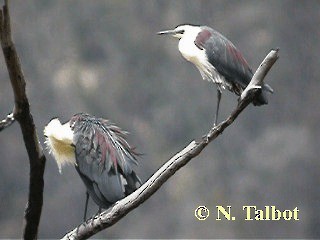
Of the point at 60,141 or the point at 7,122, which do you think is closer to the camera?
the point at 7,122

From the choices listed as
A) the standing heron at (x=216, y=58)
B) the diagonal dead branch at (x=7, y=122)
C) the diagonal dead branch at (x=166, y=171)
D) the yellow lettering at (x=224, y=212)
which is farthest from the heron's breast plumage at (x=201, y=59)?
the yellow lettering at (x=224, y=212)

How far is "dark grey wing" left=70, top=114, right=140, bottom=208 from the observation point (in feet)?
7.12

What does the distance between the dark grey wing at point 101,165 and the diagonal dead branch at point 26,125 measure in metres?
0.21

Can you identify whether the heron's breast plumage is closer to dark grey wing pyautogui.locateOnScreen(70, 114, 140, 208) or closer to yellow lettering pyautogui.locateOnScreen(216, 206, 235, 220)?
dark grey wing pyautogui.locateOnScreen(70, 114, 140, 208)

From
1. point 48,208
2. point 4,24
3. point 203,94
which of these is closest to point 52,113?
point 48,208

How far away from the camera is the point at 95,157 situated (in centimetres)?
220

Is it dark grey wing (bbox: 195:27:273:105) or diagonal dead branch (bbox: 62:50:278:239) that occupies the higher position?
dark grey wing (bbox: 195:27:273:105)

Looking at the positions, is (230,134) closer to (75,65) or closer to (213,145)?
(213,145)

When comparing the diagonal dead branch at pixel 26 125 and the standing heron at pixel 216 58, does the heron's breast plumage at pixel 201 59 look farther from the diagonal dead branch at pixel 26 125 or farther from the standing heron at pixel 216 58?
the diagonal dead branch at pixel 26 125

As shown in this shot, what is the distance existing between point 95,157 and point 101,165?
1.1 inches

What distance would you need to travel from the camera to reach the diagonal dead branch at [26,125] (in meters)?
1.73

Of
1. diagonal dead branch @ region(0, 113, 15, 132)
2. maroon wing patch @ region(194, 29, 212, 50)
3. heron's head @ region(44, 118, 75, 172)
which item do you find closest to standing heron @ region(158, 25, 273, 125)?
maroon wing patch @ region(194, 29, 212, 50)

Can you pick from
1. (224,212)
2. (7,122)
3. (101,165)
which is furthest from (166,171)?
(224,212)

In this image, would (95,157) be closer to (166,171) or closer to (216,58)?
(166,171)
